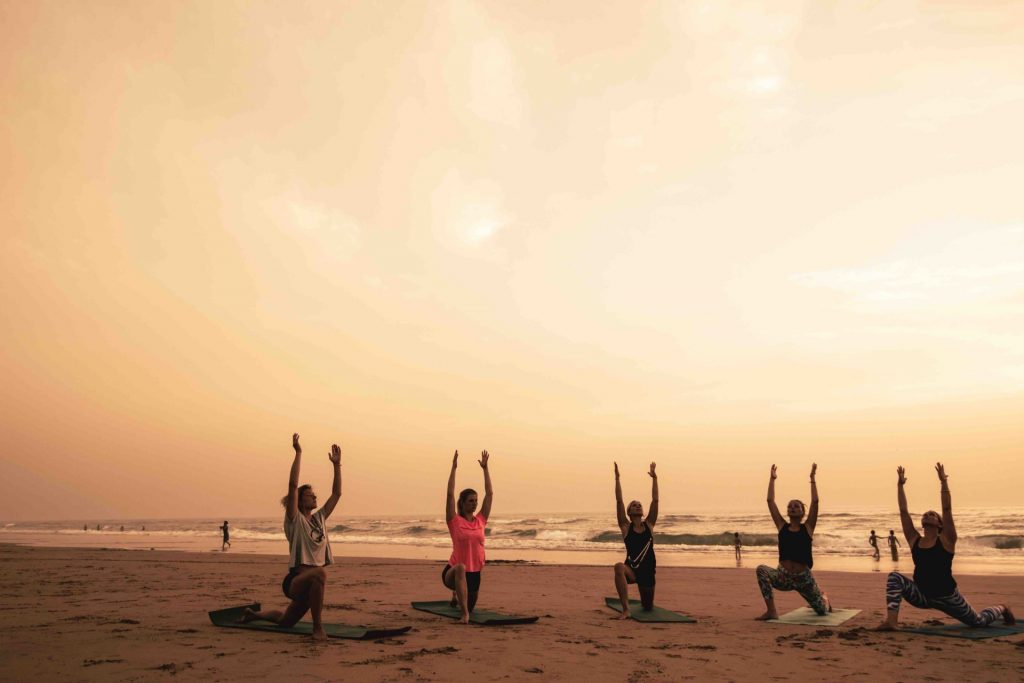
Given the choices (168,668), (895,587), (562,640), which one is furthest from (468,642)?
(895,587)

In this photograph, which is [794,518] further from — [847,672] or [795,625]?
[847,672]

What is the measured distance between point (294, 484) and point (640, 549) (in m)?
5.30

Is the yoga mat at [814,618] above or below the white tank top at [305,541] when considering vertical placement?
below

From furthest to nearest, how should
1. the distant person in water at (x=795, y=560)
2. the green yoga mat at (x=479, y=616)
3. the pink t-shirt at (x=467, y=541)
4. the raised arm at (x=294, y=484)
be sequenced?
the distant person in water at (x=795, y=560) → the pink t-shirt at (x=467, y=541) → the green yoga mat at (x=479, y=616) → the raised arm at (x=294, y=484)

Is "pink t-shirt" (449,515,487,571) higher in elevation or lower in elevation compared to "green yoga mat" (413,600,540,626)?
higher

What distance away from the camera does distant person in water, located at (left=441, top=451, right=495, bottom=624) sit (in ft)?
29.7

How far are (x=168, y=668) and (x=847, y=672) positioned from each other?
6173 millimetres

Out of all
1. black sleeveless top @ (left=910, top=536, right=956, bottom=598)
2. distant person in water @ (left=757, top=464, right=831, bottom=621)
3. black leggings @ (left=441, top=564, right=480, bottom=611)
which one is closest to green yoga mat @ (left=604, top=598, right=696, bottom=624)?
distant person in water @ (left=757, top=464, right=831, bottom=621)

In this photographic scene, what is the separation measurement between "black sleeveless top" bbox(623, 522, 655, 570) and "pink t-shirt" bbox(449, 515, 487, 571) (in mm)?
2280

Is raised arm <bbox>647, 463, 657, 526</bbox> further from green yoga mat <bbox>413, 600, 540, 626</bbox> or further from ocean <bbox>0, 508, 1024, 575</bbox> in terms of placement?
ocean <bbox>0, 508, 1024, 575</bbox>

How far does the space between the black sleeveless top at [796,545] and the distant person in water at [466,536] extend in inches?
168

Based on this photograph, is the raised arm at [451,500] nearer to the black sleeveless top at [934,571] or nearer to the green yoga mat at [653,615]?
the green yoga mat at [653,615]

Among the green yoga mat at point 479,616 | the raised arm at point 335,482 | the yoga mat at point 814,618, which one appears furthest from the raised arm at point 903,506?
the raised arm at point 335,482

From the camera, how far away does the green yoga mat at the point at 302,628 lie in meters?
7.54
